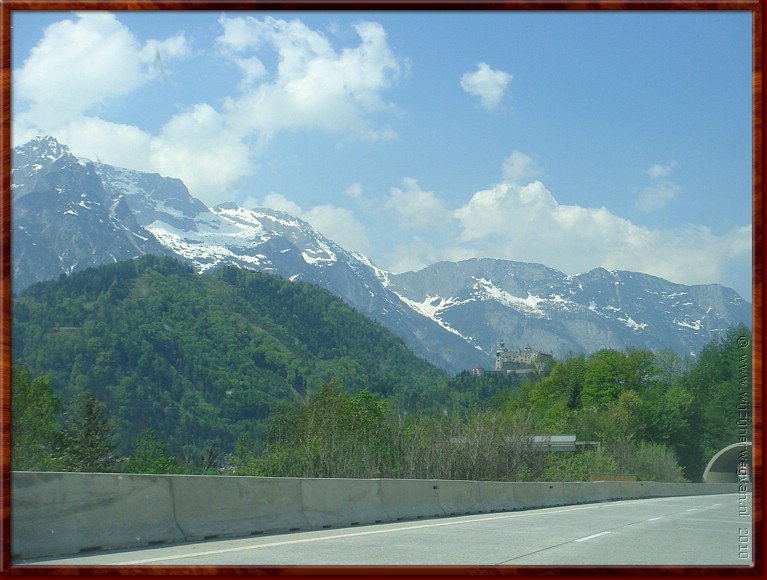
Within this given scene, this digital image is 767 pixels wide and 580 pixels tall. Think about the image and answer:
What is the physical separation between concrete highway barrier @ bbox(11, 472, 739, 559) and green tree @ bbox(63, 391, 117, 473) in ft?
144

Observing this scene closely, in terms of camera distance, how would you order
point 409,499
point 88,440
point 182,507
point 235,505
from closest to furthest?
point 182,507, point 235,505, point 409,499, point 88,440

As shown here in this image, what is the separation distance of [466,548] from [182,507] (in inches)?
144

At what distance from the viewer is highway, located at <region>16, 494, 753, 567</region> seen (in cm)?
902

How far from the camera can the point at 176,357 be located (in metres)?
146

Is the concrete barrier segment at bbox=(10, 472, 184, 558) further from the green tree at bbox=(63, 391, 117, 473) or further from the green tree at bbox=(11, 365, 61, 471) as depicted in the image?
the green tree at bbox=(63, 391, 117, 473)

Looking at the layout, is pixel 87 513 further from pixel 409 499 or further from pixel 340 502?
pixel 409 499

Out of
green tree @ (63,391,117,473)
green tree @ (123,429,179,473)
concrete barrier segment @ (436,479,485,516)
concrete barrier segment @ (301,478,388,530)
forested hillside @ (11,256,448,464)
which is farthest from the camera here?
forested hillside @ (11,256,448,464)

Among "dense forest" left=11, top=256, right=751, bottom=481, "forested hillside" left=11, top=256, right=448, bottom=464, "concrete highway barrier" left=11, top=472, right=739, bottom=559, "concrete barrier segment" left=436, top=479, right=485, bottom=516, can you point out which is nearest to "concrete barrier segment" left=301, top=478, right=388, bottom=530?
"concrete highway barrier" left=11, top=472, right=739, bottom=559

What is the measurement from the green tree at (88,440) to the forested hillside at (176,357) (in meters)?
15.0

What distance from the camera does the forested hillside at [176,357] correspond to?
114 metres

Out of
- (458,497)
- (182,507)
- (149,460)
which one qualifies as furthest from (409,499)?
(149,460)

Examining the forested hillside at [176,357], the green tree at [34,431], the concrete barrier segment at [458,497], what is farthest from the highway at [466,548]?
the forested hillside at [176,357]

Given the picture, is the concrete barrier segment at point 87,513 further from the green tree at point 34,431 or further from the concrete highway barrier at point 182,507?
the green tree at point 34,431

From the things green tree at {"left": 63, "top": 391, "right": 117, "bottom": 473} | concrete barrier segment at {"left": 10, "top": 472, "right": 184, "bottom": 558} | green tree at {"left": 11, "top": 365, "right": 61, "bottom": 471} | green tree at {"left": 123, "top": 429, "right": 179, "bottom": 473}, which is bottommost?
green tree at {"left": 123, "top": 429, "right": 179, "bottom": 473}
